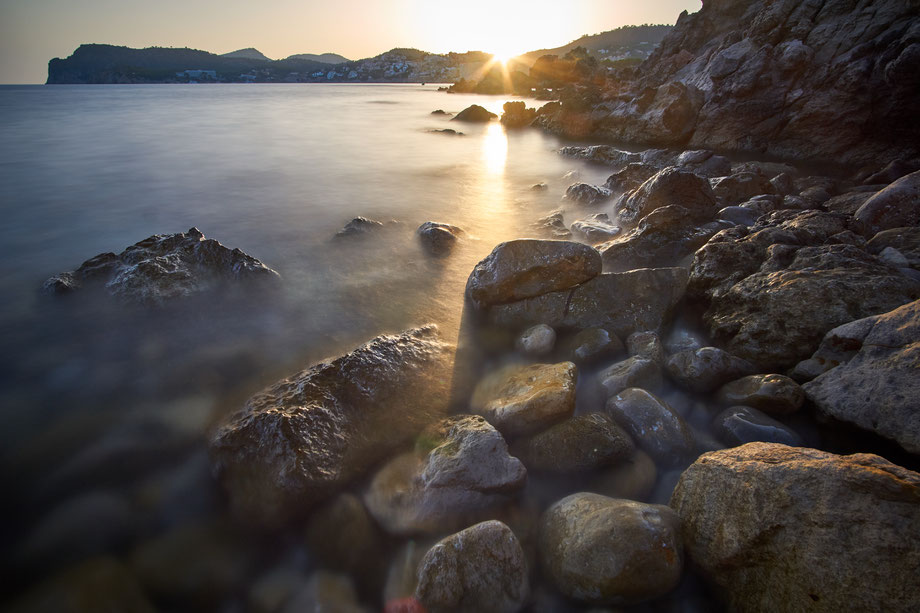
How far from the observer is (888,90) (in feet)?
37.8

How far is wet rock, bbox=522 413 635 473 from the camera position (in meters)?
3.03

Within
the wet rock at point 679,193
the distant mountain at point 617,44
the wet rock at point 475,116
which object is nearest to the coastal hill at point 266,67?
the distant mountain at point 617,44

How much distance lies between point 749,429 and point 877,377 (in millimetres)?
907

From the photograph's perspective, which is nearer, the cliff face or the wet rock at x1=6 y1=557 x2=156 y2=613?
the wet rock at x1=6 y1=557 x2=156 y2=613

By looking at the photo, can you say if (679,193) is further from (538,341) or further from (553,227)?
(538,341)

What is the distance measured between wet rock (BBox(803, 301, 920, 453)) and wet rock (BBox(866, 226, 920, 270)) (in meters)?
2.22

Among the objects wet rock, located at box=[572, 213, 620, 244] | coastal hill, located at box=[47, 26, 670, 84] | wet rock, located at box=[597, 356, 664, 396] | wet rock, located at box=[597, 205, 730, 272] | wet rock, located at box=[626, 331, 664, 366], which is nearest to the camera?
wet rock, located at box=[597, 356, 664, 396]

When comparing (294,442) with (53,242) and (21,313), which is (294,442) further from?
(53,242)

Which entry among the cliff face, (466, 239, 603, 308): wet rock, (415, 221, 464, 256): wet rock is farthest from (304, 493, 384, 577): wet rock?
the cliff face

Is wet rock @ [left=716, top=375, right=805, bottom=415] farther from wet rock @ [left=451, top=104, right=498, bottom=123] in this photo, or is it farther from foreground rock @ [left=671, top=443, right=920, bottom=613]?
wet rock @ [left=451, top=104, right=498, bottom=123]

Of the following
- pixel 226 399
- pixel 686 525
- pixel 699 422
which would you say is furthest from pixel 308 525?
pixel 699 422

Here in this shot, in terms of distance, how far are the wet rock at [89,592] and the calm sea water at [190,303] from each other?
0.50ft

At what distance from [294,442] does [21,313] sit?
506 cm

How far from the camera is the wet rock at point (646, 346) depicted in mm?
3969
